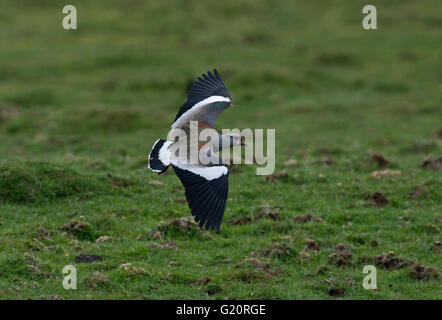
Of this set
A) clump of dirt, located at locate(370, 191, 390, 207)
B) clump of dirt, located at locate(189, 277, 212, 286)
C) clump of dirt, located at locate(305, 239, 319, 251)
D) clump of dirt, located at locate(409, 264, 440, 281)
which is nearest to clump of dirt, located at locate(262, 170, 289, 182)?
clump of dirt, located at locate(370, 191, 390, 207)

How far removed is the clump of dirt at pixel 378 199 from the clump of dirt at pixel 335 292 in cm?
330

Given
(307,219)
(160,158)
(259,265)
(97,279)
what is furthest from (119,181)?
(259,265)

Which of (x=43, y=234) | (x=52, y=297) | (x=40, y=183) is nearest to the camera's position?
(x=52, y=297)

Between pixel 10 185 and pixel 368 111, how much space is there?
12.8 meters

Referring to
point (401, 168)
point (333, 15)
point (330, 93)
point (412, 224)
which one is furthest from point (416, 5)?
point (412, 224)

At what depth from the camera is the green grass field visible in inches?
347

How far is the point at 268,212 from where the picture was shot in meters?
10.7

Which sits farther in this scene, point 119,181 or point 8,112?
point 8,112

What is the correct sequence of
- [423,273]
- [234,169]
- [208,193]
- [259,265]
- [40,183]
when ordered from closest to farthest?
[208,193] → [423,273] → [259,265] → [40,183] → [234,169]

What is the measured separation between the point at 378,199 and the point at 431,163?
2.82m

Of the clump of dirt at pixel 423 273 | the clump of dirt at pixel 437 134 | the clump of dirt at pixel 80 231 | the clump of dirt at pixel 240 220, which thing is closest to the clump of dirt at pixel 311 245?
the clump of dirt at pixel 240 220

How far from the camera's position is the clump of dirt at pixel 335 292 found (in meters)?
8.34

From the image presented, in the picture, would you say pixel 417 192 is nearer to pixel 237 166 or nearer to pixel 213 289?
pixel 237 166

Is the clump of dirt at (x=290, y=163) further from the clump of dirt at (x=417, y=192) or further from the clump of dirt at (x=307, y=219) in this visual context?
the clump of dirt at (x=307, y=219)
